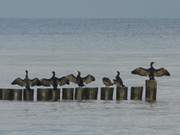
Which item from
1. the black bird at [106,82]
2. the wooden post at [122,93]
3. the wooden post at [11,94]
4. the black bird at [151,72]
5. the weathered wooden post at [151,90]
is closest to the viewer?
the weathered wooden post at [151,90]

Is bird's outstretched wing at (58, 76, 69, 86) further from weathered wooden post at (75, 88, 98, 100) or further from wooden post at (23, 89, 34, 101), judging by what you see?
wooden post at (23, 89, 34, 101)

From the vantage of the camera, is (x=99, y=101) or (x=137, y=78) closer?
(x=99, y=101)

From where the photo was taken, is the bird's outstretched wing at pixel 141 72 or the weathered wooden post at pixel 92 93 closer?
the weathered wooden post at pixel 92 93

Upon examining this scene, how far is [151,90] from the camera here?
42031 millimetres

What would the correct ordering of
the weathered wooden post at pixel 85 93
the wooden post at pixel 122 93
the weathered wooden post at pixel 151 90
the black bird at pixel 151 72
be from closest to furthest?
the weathered wooden post at pixel 151 90
the weathered wooden post at pixel 85 93
the black bird at pixel 151 72
the wooden post at pixel 122 93

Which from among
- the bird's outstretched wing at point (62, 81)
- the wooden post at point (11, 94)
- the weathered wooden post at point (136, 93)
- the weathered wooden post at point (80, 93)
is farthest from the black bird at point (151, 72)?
the wooden post at point (11, 94)

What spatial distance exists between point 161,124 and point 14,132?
5610mm

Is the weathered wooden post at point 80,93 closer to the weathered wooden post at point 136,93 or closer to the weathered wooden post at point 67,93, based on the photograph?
the weathered wooden post at point 67,93

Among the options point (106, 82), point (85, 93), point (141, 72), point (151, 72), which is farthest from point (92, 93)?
point (151, 72)

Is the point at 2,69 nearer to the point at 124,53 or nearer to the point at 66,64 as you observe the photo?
the point at 66,64

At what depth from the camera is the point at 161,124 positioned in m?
36.1

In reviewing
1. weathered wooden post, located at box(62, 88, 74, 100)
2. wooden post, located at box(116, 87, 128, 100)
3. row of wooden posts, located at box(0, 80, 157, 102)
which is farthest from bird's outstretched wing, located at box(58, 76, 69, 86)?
wooden post, located at box(116, 87, 128, 100)

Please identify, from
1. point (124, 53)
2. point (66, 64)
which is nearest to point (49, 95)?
point (66, 64)

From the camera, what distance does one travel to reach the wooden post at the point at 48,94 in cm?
4203
